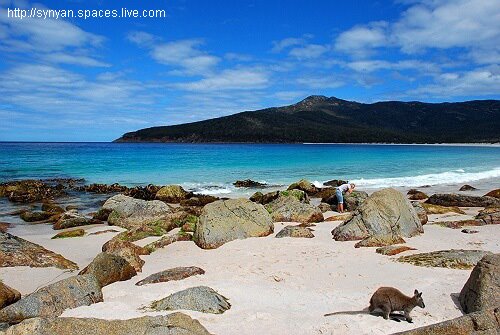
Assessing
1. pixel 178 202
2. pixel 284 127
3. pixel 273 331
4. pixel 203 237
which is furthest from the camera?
pixel 284 127

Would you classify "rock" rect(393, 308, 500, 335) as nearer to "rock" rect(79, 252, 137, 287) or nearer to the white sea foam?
"rock" rect(79, 252, 137, 287)

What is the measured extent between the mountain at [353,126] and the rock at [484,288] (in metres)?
132

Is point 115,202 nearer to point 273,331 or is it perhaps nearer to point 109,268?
point 109,268

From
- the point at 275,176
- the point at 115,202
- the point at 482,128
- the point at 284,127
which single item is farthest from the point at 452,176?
the point at 482,128

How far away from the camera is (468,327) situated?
472 cm

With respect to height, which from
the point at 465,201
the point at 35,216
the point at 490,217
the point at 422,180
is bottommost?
the point at 422,180

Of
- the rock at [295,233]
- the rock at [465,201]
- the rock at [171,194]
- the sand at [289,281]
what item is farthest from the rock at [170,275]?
the rock at [171,194]

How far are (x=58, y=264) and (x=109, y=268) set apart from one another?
2.14 meters

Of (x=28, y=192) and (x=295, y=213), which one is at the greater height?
(x=295, y=213)

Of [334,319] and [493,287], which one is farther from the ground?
[493,287]

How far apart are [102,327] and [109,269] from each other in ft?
12.3

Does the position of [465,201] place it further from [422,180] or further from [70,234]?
[70,234]

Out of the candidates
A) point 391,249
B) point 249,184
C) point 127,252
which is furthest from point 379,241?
point 249,184

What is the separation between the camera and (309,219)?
50.1ft
